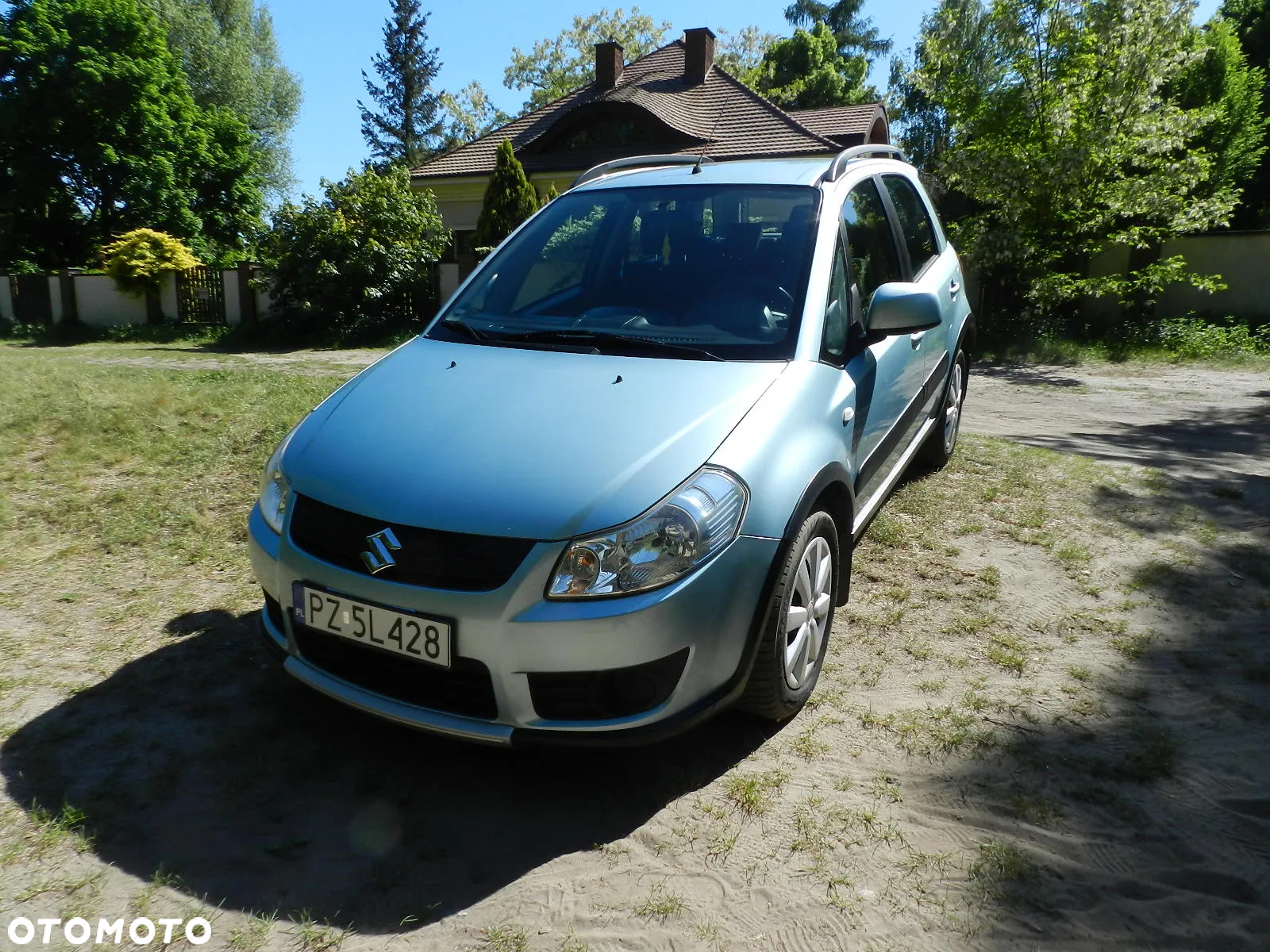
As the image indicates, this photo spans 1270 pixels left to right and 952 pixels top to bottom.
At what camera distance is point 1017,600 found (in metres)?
4.11

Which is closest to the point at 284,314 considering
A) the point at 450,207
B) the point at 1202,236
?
the point at 450,207

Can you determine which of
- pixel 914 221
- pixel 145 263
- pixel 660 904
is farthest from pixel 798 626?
pixel 145 263

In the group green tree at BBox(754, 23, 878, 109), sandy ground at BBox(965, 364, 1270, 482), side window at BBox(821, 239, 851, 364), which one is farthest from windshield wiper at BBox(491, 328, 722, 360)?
green tree at BBox(754, 23, 878, 109)

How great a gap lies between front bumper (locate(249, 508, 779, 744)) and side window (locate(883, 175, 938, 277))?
2690 millimetres

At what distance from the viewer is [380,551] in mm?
2598

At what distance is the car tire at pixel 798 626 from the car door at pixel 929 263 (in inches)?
65.8

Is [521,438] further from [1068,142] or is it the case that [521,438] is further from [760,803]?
[1068,142]

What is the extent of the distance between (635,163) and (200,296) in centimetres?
1704

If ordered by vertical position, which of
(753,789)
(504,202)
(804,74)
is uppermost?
(804,74)

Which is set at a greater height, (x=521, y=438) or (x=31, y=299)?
(x=521, y=438)

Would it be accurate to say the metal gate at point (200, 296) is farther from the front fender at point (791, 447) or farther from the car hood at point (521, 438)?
the front fender at point (791, 447)

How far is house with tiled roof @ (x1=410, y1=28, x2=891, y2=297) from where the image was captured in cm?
2191

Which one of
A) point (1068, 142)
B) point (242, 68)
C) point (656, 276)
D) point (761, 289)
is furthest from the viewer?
point (242, 68)

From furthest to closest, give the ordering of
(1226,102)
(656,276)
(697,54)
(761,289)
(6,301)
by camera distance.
→ (697,54), (6,301), (1226,102), (656,276), (761,289)
